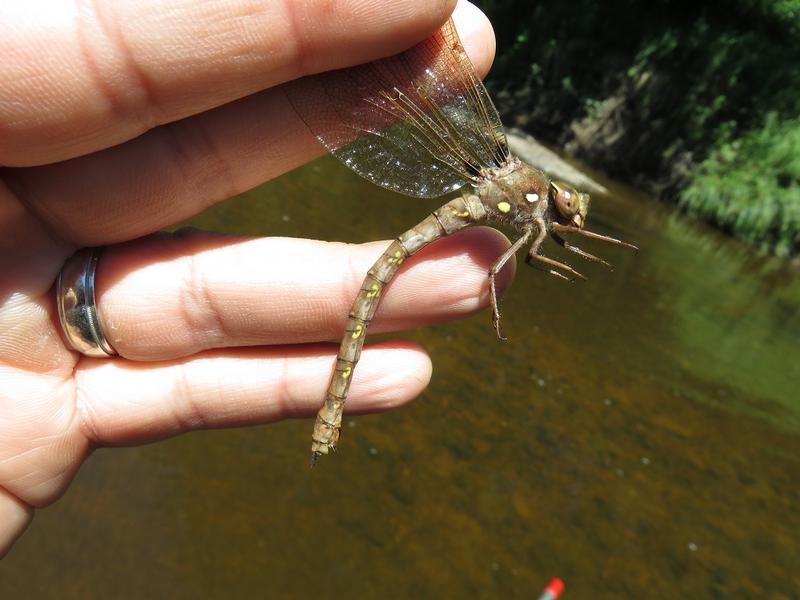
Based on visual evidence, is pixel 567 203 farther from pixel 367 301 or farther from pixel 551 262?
pixel 367 301

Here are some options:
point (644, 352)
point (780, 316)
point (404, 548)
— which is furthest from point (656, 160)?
point (404, 548)

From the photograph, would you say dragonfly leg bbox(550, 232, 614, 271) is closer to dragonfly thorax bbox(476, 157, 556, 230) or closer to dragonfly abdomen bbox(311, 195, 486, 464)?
dragonfly thorax bbox(476, 157, 556, 230)

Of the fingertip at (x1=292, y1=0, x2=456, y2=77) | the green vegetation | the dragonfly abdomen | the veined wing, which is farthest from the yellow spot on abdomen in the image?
the green vegetation

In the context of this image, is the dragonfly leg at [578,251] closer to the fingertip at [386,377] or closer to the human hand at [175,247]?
the human hand at [175,247]

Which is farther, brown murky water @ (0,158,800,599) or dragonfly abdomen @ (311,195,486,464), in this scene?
brown murky water @ (0,158,800,599)

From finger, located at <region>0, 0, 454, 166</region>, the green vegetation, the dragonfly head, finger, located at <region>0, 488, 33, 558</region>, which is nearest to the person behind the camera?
finger, located at <region>0, 0, 454, 166</region>
